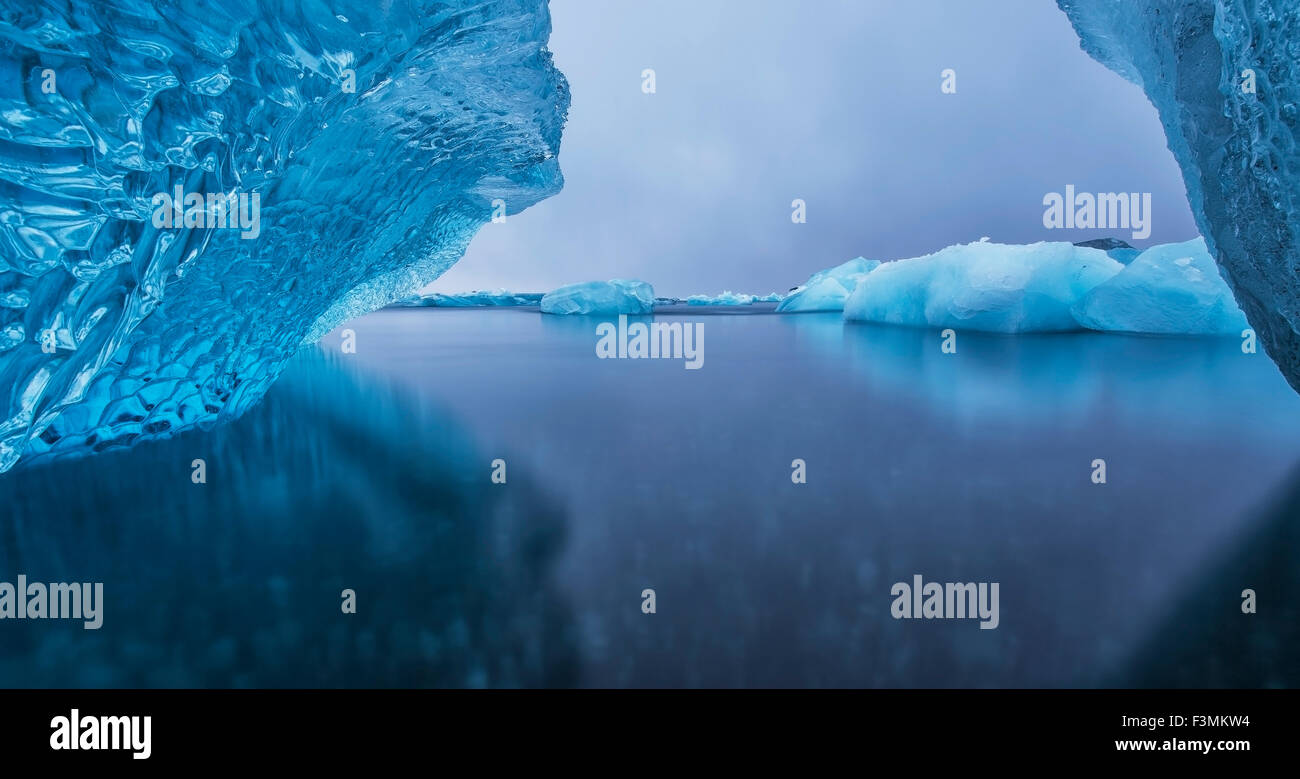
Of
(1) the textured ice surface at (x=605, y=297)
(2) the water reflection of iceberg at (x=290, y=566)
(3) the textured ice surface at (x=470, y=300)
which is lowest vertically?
(2) the water reflection of iceberg at (x=290, y=566)

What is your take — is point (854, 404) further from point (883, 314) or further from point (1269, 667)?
point (883, 314)

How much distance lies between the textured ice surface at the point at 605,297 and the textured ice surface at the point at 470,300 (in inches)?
525

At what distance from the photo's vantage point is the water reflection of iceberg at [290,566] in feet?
4.16

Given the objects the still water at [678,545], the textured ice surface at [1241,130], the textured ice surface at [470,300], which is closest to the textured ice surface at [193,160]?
the still water at [678,545]

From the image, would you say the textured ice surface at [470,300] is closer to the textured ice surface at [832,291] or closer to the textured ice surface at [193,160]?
the textured ice surface at [832,291]

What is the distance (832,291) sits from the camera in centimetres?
1839

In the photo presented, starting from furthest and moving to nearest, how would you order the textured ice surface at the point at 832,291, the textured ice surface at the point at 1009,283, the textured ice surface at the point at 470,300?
the textured ice surface at the point at 470,300
the textured ice surface at the point at 832,291
the textured ice surface at the point at 1009,283

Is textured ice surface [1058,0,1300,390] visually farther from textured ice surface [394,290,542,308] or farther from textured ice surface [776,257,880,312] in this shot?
textured ice surface [394,290,542,308]

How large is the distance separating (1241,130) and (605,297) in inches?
581

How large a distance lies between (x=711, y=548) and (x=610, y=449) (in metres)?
1.26

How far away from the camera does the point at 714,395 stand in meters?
4.36

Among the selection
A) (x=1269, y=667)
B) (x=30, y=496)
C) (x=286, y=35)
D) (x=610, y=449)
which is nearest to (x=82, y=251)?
(x=286, y=35)

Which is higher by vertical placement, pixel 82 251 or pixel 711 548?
pixel 82 251

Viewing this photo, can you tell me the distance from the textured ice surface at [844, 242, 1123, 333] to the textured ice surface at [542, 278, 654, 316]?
321 inches
